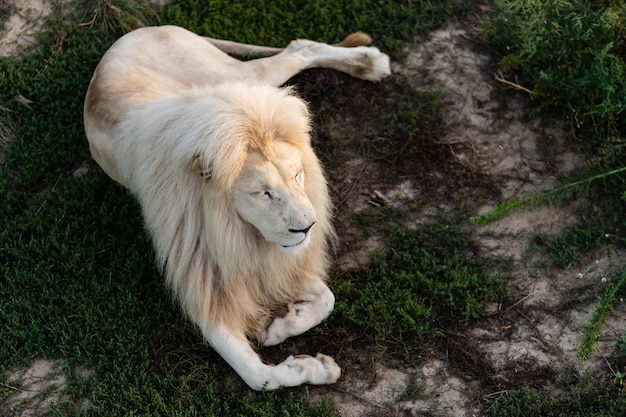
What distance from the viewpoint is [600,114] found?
4.41 meters

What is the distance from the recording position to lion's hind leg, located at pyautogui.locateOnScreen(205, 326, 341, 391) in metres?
3.55

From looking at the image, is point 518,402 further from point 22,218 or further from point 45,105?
point 45,105

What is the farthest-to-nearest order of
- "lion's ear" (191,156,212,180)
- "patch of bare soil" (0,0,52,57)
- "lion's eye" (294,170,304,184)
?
"patch of bare soil" (0,0,52,57)
"lion's eye" (294,170,304,184)
"lion's ear" (191,156,212,180)

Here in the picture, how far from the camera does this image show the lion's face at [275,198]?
3.30 m

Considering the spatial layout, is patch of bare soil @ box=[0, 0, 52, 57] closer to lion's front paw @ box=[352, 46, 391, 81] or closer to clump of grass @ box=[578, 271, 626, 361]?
lion's front paw @ box=[352, 46, 391, 81]

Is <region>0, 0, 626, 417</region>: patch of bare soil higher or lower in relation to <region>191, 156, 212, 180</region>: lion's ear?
lower

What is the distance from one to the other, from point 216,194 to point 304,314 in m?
0.76

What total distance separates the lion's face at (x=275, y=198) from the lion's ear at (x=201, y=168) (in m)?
0.12

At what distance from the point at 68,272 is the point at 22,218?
50cm

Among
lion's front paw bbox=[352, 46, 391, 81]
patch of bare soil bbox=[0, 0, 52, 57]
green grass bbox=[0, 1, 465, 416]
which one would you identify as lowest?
green grass bbox=[0, 1, 465, 416]

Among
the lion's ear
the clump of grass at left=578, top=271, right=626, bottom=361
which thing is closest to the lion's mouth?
the lion's ear

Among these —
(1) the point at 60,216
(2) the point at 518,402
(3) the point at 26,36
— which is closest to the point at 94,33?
(3) the point at 26,36

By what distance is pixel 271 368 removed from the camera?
3570 millimetres

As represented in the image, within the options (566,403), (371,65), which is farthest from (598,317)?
(371,65)
